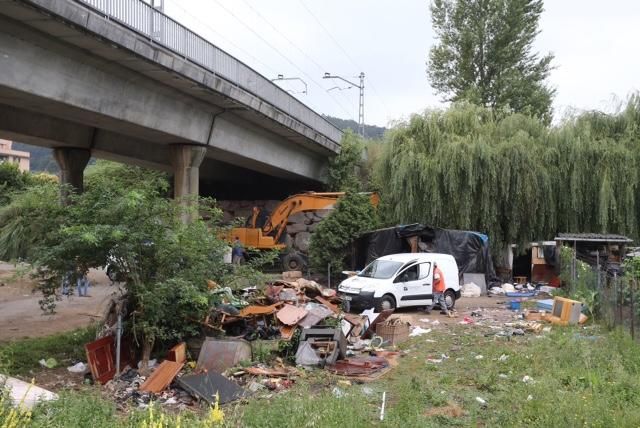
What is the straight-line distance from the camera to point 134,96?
59.7 ft

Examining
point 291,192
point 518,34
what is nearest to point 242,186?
point 291,192

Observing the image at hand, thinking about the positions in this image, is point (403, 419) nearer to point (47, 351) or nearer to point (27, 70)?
point (47, 351)

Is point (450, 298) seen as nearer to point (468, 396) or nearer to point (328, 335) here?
point (328, 335)

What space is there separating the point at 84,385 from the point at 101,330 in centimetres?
221

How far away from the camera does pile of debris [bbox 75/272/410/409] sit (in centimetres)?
977

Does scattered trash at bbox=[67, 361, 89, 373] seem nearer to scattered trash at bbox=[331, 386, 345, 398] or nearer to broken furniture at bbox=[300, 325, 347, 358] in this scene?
broken furniture at bbox=[300, 325, 347, 358]

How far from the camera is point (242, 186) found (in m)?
37.0

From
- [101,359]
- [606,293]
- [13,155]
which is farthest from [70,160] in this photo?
[13,155]

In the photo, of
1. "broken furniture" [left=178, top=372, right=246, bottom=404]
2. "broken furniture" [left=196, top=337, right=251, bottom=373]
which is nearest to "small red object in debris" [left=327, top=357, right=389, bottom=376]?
"broken furniture" [left=196, top=337, right=251, bottom=373]

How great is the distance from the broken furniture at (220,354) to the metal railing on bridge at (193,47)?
825cm

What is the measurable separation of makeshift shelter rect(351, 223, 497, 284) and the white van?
15.9ft

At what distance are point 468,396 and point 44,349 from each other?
8305 mm

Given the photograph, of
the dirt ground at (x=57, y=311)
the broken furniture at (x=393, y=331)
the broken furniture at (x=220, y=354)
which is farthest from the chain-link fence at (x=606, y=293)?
the broken furniture at (x=220, y=354)

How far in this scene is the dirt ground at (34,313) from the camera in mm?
14297
